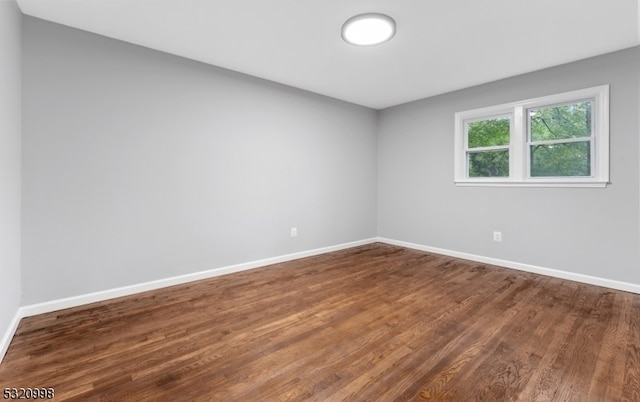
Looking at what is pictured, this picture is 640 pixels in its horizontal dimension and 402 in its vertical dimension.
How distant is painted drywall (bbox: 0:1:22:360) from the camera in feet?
5.88

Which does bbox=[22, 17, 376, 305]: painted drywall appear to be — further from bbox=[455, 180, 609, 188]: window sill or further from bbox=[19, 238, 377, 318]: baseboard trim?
bbox=[455, 180, 609, 188]: window sill

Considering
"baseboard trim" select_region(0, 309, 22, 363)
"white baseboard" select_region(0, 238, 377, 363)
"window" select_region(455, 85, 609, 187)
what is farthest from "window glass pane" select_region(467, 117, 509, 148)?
"baseboard trim" select_region(0, 309, 22, 363)

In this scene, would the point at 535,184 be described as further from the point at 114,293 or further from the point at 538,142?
the point at 114,293

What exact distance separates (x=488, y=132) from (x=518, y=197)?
1.01 meters

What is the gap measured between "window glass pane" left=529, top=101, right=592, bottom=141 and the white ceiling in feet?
1.75

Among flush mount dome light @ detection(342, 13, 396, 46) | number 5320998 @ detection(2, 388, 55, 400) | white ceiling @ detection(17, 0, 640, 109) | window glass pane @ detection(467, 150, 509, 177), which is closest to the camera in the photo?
number 5320998 @ detection(2, 388, 55, 400)

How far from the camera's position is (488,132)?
4016 mm

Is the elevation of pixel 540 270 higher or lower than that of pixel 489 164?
lower

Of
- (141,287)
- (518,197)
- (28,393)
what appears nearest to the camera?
(28,393)

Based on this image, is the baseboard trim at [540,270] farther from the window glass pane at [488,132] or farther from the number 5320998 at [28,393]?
the number 5320998 at [28,393]

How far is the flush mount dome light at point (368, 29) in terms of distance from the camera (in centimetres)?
235

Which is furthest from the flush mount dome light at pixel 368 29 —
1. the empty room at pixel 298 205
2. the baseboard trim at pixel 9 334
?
the baseboard trim at pixel 9 334

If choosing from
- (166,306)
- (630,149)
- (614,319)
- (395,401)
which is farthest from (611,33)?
(166,306)

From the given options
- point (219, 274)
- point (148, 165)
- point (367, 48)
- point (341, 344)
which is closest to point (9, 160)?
point (148, 165)
